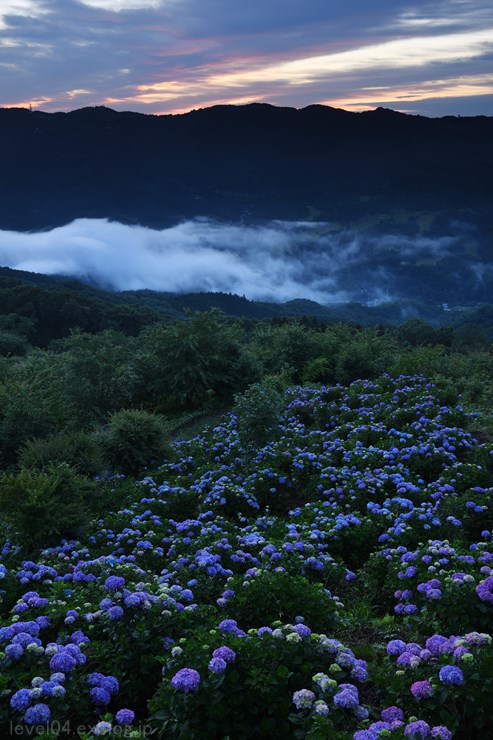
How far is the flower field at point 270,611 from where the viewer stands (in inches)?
135

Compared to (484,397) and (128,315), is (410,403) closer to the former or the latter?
(484,397)

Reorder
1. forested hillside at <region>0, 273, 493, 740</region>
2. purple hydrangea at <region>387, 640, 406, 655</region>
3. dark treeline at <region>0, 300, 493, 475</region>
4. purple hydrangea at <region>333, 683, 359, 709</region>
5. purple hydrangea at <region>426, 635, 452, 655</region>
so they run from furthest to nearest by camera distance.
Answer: dark treeline at <region>0, 300, 493, 475</region>, purple hydrangea at <region>387, 640, 406, 655</region>, purple hydrangea at <region>426, 635, 452, 655</region>, forested hillside at <region>0, 273, 493, 740</region>, purple hydrangea at <region>333, 683, 359, 709</region>

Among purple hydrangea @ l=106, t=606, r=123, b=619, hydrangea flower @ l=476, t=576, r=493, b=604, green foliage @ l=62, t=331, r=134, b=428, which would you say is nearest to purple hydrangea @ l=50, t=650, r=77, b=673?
purple hydrangea @ l=106, t=606, r=123, b=619

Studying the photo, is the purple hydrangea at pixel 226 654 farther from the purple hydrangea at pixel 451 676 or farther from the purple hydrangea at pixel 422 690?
the purple hydrangea at pixel 451 676

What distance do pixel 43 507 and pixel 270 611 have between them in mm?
3665

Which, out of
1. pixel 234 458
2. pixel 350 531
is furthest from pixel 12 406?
pixel 350 531

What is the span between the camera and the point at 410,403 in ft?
37.1

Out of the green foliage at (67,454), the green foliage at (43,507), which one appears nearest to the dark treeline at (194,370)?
the green foliage at (67,454)

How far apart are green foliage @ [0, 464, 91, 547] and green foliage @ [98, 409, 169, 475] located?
2.85 m

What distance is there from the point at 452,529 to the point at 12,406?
27.0ft

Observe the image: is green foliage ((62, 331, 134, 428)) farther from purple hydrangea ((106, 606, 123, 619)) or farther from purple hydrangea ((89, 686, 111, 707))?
purple hydrangea ((89, 686, 111, 707))

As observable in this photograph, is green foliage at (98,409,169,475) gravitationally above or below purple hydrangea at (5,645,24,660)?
below

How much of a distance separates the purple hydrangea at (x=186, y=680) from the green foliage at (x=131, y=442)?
7.54 m

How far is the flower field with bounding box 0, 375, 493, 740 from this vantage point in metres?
3.44
